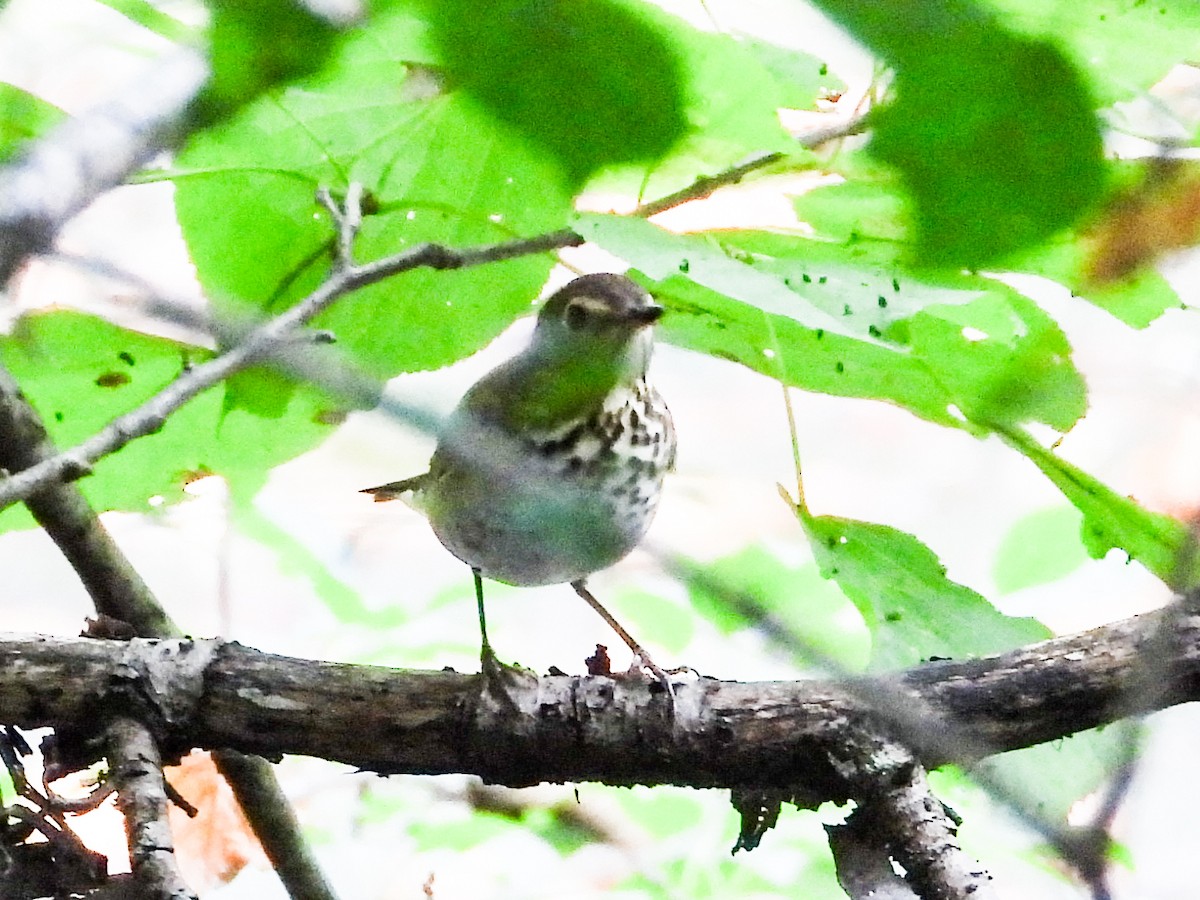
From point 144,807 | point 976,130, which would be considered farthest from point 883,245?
point 144,807

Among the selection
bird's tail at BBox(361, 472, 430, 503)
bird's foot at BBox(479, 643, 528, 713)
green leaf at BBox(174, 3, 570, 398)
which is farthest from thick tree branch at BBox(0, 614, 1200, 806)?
bird's tail at BBox(361, 472, 430, 503)

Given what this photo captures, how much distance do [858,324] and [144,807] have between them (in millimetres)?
429

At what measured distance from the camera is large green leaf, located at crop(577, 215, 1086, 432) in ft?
1.22

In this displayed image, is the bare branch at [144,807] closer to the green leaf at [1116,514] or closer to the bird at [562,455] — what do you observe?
the bird at [562,455]

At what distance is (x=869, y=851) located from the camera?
2.20 feet

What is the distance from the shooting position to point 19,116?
32 centimetres

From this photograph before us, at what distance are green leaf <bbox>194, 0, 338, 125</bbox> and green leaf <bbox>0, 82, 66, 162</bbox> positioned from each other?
12 centimetres

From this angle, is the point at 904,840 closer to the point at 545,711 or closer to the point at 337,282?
the point at 545,711

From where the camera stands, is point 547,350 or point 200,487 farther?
point 200,487

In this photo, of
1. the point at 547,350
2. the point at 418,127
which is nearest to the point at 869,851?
the point at 547,350

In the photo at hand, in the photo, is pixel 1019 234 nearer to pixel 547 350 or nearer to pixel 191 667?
pixel 547 350

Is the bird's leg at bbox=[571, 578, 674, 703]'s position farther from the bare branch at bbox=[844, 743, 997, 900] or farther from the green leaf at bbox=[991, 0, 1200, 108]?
the green leaf at bbox=[991, 0, 1200, 108]

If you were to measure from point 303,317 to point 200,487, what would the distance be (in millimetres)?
414

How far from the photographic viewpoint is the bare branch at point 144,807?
0.58 metres
